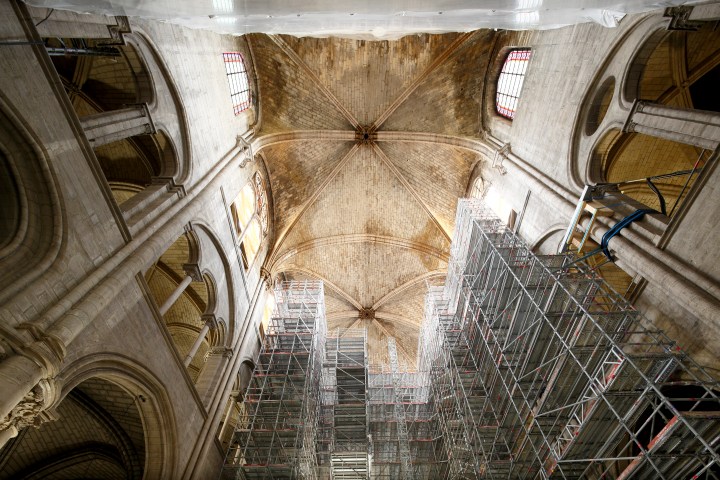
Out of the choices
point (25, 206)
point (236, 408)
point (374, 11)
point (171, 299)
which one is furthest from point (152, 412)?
point (374, 11)

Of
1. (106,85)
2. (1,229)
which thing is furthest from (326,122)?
(1,229)

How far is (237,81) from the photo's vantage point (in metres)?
13.9

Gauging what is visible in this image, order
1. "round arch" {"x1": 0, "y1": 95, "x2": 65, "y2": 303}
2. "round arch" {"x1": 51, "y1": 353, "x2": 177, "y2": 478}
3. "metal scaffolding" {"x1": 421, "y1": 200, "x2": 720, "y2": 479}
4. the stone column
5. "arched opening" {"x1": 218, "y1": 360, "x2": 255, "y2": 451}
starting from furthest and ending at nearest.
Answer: "arched opening" {"x1": 218, "y1": 360, "x2": 255, "y2": 451} < "round arch" {"x1": 51, "y1": 353, "x2": 177, "y2": 478} < "metal scaffolding" {"x1": 421, "y1": 200, "x2": 720, "y2": 479} < "round arch" {"x1": 0, "y1": 95, "x2": 65, "y2": 303} < the stone column

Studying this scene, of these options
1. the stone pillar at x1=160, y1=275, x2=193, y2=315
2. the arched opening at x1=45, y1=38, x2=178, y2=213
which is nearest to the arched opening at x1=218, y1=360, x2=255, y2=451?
the stone pillar at x1=160, y1=275, x2=193, y2=315

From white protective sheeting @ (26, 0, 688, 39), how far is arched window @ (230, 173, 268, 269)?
824 cm

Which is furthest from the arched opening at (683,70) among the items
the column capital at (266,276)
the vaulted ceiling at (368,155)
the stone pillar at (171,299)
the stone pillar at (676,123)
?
the column capital at (266,276)

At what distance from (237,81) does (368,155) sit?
6.34 metres

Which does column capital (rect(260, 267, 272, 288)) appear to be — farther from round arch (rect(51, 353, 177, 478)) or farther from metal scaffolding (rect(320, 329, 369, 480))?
round arch (rect(51, 353, 177, 478))

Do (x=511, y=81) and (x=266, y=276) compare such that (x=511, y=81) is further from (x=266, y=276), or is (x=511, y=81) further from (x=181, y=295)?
(x=181, y=295)

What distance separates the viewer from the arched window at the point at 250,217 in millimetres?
13711

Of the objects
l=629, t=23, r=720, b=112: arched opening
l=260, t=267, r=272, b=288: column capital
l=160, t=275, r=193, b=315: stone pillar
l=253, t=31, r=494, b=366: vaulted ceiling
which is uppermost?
l=253, t=31, r=494, b=366: vaulted ceiling

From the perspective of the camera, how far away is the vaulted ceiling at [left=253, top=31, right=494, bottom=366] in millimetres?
15305

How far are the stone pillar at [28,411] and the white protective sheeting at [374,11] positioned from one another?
4.35 meters

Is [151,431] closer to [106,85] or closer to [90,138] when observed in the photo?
[90,138]
